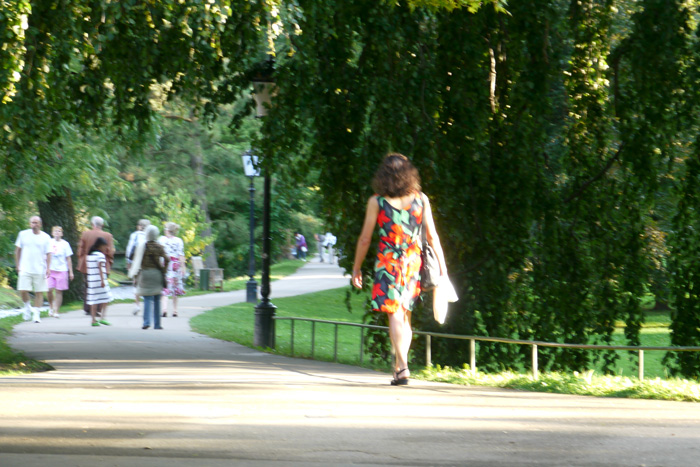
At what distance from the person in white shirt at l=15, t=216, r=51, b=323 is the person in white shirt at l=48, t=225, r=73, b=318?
0.95 meters

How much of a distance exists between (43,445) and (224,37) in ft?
19.9

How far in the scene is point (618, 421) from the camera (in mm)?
5727

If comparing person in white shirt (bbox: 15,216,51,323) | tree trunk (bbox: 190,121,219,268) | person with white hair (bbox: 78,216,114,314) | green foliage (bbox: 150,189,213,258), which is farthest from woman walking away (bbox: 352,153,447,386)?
tree trunk (bbox: 190,121,219,268)

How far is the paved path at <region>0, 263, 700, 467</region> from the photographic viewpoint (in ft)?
15.4

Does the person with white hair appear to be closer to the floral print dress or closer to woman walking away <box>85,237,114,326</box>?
woman walking away <box>85,237,114,326</box>

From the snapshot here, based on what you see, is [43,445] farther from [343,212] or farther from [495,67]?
[495,67]

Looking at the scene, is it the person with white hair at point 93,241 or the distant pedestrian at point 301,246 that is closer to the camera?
the person with white hair at point 93,241

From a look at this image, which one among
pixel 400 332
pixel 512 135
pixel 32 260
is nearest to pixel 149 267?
pixel 32 260

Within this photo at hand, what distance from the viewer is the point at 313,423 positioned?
5.59 metres

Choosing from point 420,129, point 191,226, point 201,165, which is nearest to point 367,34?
point 420,129

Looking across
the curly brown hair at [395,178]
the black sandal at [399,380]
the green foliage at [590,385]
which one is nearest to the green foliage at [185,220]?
the green foliage at [590,385]

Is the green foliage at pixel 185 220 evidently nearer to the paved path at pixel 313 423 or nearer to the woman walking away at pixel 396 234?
the paved path at pixel 313 423

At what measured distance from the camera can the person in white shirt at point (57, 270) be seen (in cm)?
1802

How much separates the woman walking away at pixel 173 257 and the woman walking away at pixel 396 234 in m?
9.72
